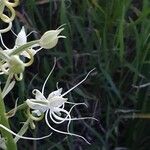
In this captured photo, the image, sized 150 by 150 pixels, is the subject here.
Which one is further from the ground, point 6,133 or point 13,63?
point 13,63

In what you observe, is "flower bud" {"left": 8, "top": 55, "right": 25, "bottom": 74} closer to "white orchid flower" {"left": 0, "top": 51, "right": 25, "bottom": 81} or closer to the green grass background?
"white orchid flower" {"left": 0, "top": 51, "right": 25, "bottom": 81}

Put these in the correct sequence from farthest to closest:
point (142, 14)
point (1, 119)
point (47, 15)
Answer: point (47, 15) < point (142, 14) < point (1, 119)

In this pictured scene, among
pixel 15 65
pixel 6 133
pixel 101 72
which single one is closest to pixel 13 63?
pixel 15 65

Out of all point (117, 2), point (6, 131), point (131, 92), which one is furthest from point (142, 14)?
point (6, 131)

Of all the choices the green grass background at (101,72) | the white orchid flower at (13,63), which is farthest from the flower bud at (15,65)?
the green grass background at (101,72)

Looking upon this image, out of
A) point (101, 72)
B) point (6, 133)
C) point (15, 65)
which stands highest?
point (15, 65)

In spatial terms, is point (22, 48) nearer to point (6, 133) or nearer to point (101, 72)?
point (6, 133)

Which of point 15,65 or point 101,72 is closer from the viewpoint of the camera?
point 15,65

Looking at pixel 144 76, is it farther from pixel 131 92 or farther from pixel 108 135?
pixel 108 135

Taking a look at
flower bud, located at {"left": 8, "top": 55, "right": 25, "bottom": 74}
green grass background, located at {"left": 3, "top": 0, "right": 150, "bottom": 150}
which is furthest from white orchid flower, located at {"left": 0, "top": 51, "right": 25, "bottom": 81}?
green grass background, located at {"left": 3, "top": 0, "right": 150, "bottom": 150}

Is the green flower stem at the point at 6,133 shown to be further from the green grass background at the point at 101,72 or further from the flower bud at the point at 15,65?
the green grass background at the point at 101,72
